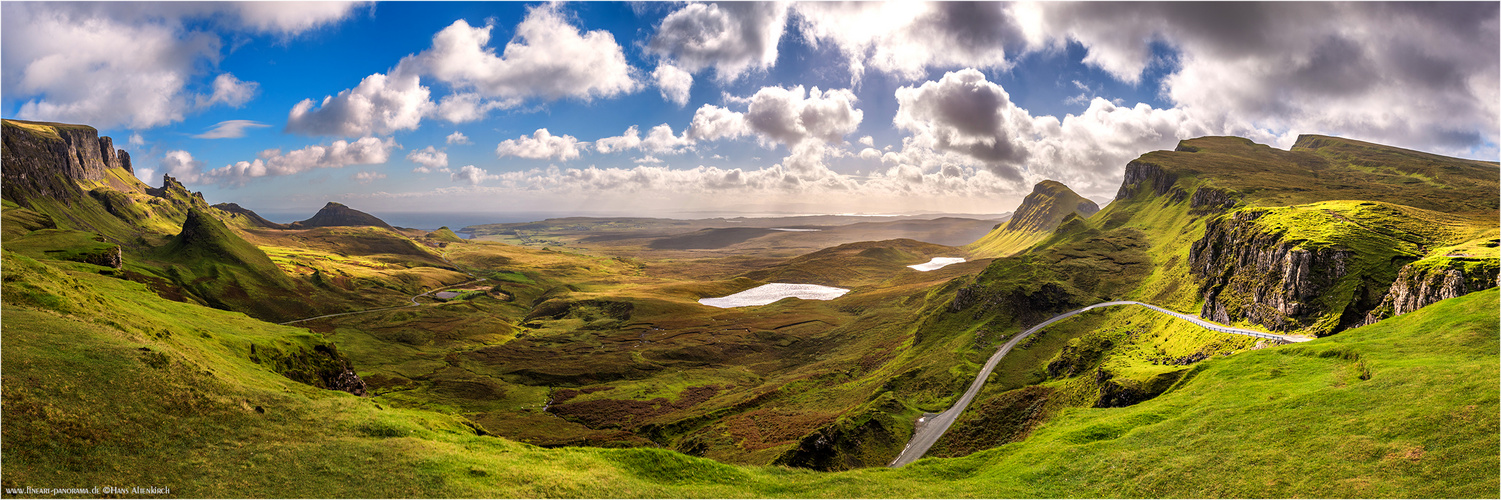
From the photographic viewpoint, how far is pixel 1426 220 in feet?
364

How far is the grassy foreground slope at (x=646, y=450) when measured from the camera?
31.8m

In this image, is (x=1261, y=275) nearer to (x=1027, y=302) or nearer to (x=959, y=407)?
(x=1027, y=302)

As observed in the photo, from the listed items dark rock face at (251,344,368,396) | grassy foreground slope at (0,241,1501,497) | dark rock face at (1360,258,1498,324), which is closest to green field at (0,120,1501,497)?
grassy foreground slope at (0,241,1501,497)

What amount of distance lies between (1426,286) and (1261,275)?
114 feet

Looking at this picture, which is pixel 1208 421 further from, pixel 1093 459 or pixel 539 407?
pixel 539 407

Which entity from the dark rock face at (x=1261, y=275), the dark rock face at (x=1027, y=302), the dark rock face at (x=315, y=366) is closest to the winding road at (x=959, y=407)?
the dark rock face at (x=1261, y=275)

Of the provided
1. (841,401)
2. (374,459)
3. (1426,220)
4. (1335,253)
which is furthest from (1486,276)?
(374,459)

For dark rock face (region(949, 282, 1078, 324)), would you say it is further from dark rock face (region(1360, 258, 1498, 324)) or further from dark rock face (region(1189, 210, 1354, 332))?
dark rock face (region(1360, 258, 1498, 324))

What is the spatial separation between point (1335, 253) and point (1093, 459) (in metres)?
80.3

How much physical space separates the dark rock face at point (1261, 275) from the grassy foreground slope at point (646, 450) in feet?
100

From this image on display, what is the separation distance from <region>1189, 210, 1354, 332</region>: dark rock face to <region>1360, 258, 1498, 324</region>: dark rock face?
932 cm

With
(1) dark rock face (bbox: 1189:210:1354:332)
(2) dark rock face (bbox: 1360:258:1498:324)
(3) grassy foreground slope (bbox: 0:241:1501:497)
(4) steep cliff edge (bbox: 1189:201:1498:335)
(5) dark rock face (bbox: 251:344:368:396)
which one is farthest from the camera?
(1) dark rock face (bbox: 1189:210:1354:332)

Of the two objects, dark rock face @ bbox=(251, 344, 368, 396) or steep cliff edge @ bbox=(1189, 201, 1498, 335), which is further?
steep cliff edge @ bbox=(1189, 201, 1498, 335)

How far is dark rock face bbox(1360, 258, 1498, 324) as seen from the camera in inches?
2662
